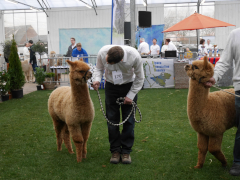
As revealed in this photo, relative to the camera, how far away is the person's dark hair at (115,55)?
2.96 m

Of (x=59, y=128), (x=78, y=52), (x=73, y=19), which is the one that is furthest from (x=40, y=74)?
(x=73, y=19)

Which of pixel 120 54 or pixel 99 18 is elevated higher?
pixel 99 18

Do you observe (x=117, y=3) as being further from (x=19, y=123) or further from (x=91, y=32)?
(x=91, y=32)

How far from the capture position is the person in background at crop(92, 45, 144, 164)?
3.20 meters

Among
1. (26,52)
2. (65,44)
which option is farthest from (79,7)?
(26,52)

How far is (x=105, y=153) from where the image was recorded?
13.1 feet

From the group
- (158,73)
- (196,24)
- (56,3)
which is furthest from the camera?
(56,3)

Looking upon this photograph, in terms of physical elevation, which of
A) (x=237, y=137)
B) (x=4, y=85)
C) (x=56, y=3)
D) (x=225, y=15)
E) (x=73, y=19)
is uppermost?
(x=56, y=3)

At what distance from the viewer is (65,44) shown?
23.4 m

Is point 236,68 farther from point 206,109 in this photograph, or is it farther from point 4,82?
point 4,82

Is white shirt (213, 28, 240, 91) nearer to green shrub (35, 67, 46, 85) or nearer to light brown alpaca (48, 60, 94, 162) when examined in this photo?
light brown alpaca (48, 60, 94, 162)

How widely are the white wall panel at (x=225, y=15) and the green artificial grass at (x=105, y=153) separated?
670 inches

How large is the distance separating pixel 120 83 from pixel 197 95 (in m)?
1.00

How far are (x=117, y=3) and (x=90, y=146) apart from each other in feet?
19.5
